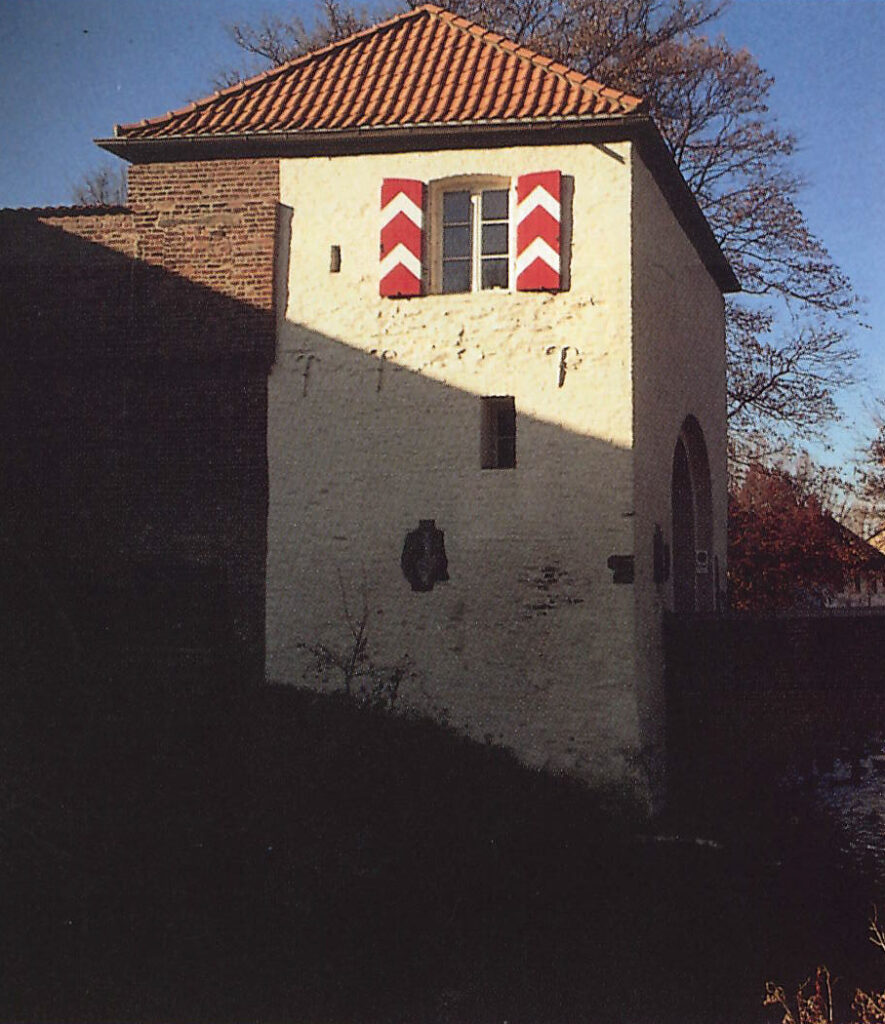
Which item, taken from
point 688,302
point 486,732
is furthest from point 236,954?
point 688,302

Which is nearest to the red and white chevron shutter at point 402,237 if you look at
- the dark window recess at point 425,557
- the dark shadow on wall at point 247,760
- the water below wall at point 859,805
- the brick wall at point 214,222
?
the dark shadow on wall at point 247,760

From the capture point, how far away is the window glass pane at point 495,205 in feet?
44.8

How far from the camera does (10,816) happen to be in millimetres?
10070

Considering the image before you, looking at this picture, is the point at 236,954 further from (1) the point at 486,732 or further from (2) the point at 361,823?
(1) the point at 486,732

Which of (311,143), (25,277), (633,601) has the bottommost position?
(633,601)

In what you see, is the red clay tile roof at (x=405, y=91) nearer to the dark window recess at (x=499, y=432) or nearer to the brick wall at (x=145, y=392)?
the brick wall at (x=145, y=392)

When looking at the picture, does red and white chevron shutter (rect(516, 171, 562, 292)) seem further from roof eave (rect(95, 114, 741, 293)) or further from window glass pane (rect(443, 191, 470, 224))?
window glass pane (rect(443, 191, 470, 224))

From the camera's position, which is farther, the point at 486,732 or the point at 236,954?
the point at 486,732

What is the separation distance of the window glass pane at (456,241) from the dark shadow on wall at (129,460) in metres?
1.96

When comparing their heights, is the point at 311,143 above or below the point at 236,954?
above

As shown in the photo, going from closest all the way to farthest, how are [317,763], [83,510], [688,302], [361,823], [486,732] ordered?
[361,823], [317,763], [486,732], [83,510], [688,302]

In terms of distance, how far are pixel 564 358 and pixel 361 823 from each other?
16.1 ft

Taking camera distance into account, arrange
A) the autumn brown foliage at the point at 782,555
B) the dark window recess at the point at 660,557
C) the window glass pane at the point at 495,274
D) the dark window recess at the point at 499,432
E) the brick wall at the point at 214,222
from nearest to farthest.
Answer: the dark window recess at the point at 499,432, the window glass pane at the point at 495,274, the brick wall at the point at 214,222, the dark window recess at the point at 660,557, the autumn brown foliage at the point at 782,555

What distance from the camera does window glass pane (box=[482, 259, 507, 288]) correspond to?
13570 millimetres
